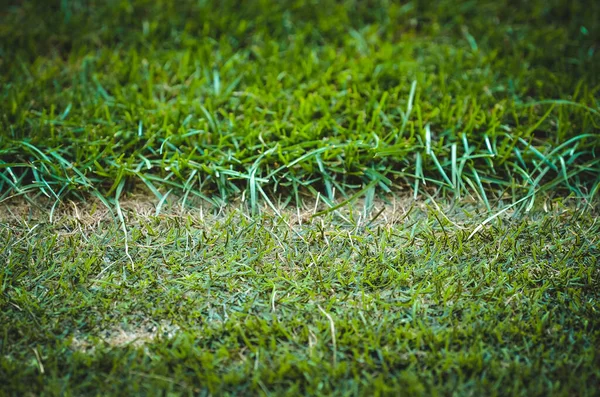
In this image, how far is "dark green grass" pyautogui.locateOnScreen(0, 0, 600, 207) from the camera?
246cm

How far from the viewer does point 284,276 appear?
2.09 meters

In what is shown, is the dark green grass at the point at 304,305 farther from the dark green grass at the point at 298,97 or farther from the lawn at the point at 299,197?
the dark green grass at the point at 298,97

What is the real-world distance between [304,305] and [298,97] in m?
1.21

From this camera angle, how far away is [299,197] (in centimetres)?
244

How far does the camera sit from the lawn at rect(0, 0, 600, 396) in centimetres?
179

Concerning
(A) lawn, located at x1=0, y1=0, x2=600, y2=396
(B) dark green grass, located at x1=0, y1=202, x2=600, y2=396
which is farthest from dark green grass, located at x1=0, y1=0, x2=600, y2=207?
(B) dark green grass, located at x1=0, y1=202, x2=600, y2=396

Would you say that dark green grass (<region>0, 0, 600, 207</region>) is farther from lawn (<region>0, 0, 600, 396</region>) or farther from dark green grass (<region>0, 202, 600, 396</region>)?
dark green grass (<region>0, 202, 600, 396</region>)

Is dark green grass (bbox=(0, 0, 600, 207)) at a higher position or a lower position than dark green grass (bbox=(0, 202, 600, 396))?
higher

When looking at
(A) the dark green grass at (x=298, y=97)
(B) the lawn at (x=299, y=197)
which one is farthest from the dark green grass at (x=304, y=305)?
(A) the dark green grass at (x=298, y=97)

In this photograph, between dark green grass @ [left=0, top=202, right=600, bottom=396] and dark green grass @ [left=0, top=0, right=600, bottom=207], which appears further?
dark green grass @ [left=0, top=0, right=600, bottom=207]

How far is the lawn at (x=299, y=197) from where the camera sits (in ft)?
5.89

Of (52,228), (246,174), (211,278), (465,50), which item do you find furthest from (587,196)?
(52,228)

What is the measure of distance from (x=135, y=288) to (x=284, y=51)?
1.70 m

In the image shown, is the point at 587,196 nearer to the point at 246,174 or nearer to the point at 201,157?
the point at 246,174
